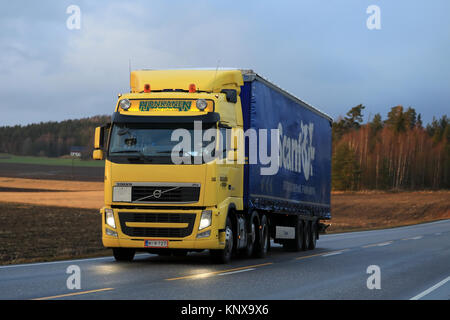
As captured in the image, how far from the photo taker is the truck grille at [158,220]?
15.6 m

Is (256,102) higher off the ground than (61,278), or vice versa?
(256,102)

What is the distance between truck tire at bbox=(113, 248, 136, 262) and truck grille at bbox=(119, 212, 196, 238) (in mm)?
1381

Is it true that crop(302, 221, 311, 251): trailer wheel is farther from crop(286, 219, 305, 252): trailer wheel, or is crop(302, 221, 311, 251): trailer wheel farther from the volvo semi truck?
the volvo semi truck

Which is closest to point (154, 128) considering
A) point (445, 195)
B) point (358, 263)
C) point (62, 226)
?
point (358, 263)

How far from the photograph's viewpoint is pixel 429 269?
54.1 ft

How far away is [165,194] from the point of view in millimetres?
15641

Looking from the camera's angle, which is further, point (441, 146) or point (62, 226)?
point (441, 146)

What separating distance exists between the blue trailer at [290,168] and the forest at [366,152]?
101062 millimetres

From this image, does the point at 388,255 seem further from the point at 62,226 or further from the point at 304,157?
the point at 62,226

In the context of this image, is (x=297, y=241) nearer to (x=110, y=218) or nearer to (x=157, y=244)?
(x=157, y=244)

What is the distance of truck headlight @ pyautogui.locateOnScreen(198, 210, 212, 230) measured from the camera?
15625mm

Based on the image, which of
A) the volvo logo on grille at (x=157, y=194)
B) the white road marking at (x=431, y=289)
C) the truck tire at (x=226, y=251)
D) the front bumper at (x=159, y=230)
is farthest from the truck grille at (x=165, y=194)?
the white road marking at (x=431, y=289)
